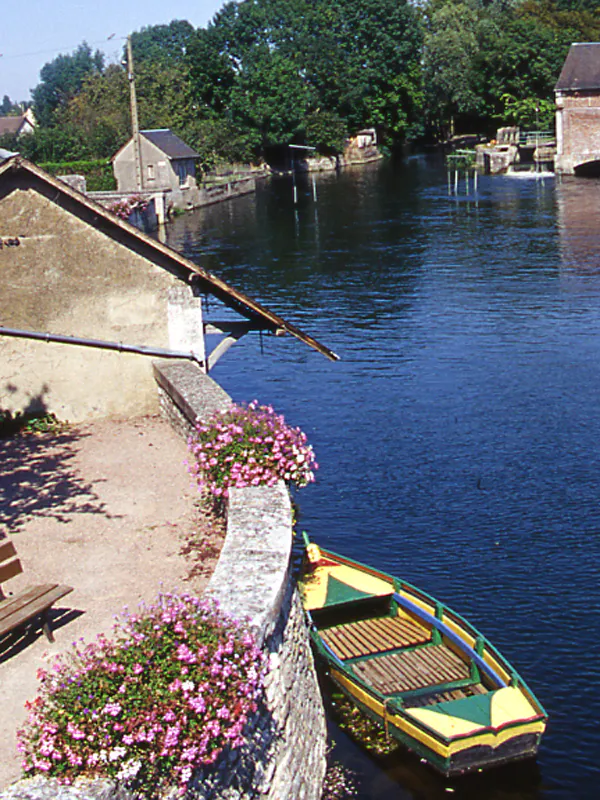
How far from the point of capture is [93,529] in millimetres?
12852

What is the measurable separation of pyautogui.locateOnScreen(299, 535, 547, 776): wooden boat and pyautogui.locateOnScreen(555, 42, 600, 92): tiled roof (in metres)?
75.6

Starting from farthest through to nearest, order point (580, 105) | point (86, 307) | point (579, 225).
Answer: point (580, 105) → point (579, 225) → point (86, 307)

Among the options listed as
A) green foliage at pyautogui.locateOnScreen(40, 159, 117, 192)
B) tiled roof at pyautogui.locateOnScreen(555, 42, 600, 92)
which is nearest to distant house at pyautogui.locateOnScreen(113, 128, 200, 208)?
green foliage at pyautogui.locateOnScreen(40, 159, 117, 192)

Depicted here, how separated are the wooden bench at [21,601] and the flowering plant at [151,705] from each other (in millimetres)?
1348

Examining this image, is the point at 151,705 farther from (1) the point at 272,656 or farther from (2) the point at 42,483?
(2) the point at 42,483

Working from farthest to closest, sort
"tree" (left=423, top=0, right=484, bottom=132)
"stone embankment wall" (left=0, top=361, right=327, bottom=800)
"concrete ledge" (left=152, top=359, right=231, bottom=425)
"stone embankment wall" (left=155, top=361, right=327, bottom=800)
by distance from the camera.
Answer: "tree" (left=423, top=0, right=484, bottom=132)
"concrete ledge" (left=152, top=359, right=231, bottom=425)
"stone embankment wall" (left=155, top=361, right=327, bottom=800)
"stone embankment wall" (left=0, top=361, right=327, bottom=800)

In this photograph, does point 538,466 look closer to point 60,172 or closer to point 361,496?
point 361,496

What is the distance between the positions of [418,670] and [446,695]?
2.02 feet

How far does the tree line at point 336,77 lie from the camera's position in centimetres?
10106

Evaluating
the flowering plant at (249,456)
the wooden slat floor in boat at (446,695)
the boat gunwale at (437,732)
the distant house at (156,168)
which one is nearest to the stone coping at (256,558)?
the flowering plant at (249,456)

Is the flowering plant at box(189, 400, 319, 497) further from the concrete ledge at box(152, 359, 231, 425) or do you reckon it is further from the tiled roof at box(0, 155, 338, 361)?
the tiled roof at box(0, 155, 338, 361)

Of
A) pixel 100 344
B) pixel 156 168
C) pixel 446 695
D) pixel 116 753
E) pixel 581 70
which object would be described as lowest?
pixel 446 695

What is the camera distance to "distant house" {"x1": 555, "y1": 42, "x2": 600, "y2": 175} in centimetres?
8212

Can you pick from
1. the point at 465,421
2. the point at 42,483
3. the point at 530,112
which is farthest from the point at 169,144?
the point at 42,483
